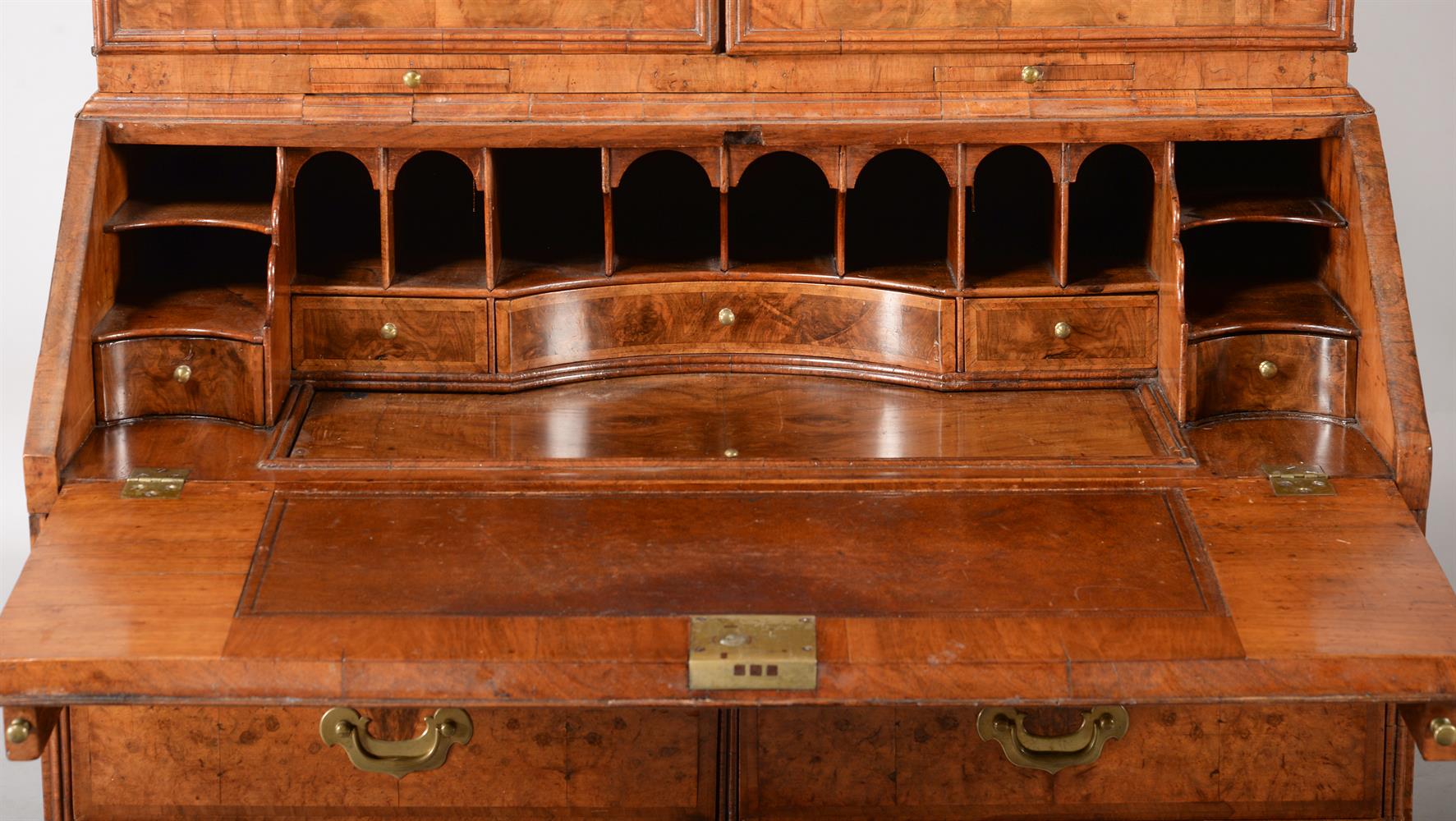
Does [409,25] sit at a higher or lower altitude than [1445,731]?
higher

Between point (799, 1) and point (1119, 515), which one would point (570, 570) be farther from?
point (799, 1)

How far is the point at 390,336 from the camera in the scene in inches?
165

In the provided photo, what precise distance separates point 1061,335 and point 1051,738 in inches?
37.2

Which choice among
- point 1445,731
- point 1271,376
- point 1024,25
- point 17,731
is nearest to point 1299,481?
point 1271,376

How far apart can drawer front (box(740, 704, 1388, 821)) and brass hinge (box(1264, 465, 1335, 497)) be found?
1.32ft

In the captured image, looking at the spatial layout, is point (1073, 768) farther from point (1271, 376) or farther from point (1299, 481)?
point (1271, 376)

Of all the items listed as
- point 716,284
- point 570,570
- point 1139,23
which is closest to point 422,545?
point 570,570

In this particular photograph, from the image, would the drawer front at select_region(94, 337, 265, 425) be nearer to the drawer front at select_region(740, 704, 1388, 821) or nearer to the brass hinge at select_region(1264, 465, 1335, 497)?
the drawer front at select_region(740, 704, 1388, 821)

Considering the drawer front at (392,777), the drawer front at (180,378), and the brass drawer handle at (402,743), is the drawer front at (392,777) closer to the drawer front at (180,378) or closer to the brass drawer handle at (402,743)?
the brass drawer handle at (402,743)

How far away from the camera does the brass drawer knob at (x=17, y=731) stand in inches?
130

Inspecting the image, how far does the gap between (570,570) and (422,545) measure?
0.29 meters

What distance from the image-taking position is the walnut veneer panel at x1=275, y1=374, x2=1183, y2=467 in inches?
153

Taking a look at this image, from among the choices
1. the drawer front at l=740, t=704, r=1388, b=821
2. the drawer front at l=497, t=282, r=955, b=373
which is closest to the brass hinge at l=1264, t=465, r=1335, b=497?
the drawer front at l=740, t=704, r=1388, b=821

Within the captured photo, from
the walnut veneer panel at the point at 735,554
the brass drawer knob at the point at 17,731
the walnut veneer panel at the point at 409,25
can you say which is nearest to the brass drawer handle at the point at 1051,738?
the walnut veneer panel at the point at 735,554
